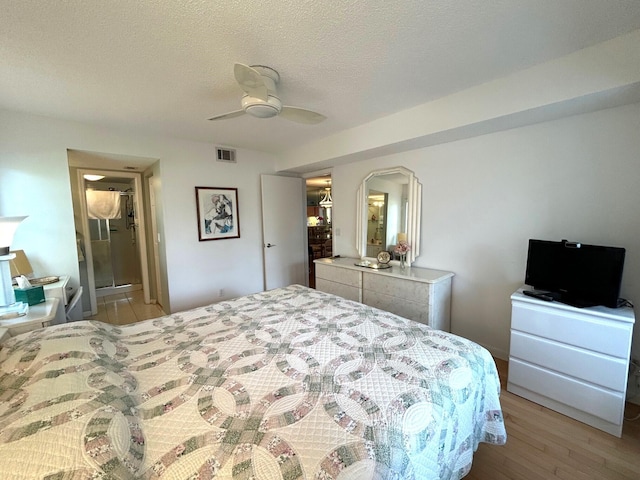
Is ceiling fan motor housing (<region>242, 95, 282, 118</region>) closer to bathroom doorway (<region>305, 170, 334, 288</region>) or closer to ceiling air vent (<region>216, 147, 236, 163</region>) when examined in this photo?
ceiling air vent (<region>216, 147, 236, 163</region>)

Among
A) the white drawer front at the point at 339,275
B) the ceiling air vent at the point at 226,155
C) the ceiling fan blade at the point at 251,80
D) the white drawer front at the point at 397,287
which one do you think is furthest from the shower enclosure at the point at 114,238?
the white drawer front at the point at 397,287

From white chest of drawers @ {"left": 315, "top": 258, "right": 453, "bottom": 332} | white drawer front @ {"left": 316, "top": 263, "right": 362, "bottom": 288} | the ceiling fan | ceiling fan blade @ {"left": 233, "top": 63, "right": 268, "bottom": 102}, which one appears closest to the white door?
white drawer front @ {"left": 316, "top": 263, "right": 362, "bottom": 288}

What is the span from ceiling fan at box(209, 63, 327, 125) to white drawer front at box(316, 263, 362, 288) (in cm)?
187

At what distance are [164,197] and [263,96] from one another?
2334 mm

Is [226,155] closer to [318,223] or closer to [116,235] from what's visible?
[116,235]

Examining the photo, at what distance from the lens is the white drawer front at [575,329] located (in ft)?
5.51

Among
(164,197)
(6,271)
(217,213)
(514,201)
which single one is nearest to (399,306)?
(514,201)

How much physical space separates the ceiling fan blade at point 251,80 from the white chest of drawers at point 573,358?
234cm

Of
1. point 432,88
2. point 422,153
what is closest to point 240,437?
point 432,88

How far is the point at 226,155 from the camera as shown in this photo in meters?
3.78

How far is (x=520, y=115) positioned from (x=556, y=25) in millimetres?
665

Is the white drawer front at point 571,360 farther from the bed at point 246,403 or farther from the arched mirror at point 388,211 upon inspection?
the arched mirror at point 388,211

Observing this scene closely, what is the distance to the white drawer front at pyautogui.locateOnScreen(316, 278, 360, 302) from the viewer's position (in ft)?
10.8

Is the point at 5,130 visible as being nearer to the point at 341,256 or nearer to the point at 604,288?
the point at 341,256
